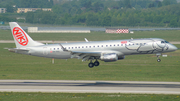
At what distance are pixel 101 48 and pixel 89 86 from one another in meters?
15.6

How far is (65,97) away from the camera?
30.6 metres

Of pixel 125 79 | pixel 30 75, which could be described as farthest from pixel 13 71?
pixel 125 79

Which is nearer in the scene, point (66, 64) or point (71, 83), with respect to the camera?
point (71, 83)

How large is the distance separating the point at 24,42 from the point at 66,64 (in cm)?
861

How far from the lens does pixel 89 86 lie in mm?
36719

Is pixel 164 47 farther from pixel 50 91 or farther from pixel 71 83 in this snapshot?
pixel 50 91

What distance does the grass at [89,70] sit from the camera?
4419 centimetres

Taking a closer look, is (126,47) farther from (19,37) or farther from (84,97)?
(84,97)

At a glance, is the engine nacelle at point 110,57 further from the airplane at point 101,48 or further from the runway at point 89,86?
the runway at point 89,86

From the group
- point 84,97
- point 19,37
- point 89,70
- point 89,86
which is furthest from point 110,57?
point 84,97

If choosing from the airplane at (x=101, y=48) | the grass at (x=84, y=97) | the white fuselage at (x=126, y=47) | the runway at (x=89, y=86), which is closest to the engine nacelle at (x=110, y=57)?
the airplane at (x=101, y=48)

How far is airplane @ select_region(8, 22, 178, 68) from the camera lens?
5112 centimetres

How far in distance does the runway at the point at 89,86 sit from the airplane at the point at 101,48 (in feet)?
36.8

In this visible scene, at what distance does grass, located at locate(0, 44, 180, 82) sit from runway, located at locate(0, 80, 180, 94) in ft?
11.7
